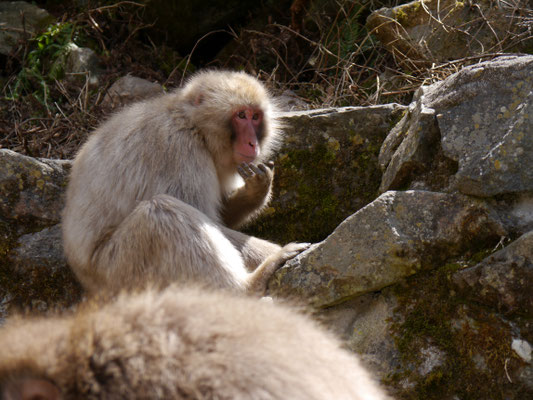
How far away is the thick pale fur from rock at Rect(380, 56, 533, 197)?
166 cm

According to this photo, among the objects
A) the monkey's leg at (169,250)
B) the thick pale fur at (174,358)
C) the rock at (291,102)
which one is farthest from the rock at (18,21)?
the thick pale fur at (174,358)

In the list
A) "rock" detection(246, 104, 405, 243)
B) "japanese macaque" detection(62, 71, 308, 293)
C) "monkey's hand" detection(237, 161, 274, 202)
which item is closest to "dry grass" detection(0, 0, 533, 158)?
"rock" detection(246, 104, 405, 243)

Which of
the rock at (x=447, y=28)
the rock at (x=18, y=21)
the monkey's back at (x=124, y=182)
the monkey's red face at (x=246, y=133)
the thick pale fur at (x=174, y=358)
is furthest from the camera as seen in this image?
the rock at (x=18, y=21)

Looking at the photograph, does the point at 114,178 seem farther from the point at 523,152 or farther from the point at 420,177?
the point at 523,152

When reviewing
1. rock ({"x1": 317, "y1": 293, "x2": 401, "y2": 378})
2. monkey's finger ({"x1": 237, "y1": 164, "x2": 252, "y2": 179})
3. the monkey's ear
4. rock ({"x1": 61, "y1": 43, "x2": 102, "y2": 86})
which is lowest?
rock ({"x1": 317, "y1": 293, "x2": 401, "y2": 378})

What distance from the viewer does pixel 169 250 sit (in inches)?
141

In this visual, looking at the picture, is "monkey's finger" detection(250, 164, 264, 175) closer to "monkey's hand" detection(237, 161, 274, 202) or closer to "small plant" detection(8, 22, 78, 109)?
"monkey's hand" detection(237, 161, 274, 202)

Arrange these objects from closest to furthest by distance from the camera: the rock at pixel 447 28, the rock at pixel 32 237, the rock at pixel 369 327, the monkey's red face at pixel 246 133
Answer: the rock at pixel 369 327 → the rock at pixel 32 237 → the monkey's red face at pixel 246 133 → the rock at pixel 447 28

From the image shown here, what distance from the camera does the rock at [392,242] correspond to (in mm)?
3350

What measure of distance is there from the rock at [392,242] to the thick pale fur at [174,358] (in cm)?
139

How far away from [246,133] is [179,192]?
694 millimetres

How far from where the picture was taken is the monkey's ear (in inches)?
72.5

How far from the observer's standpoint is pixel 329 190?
4.47 m

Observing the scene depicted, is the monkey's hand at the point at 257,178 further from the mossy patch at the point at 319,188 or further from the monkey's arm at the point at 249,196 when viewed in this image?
the mossy patch at the point at 319,188
